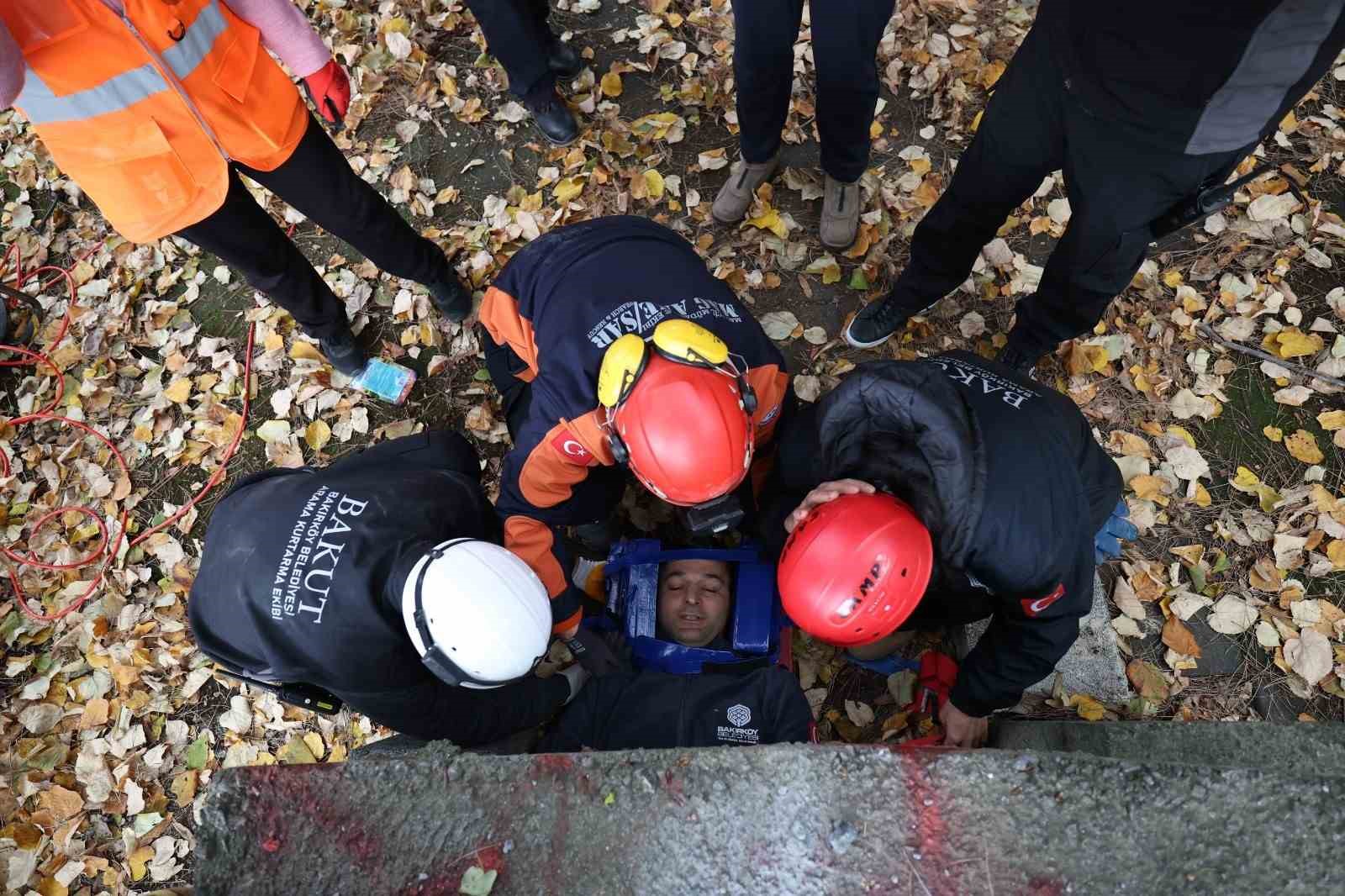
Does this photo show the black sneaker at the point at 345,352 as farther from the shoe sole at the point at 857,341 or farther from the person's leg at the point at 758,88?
the shoe sole at the point at 857,341

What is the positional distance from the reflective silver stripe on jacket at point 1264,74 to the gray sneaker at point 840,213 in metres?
2.02

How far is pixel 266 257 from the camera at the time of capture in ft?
11.7

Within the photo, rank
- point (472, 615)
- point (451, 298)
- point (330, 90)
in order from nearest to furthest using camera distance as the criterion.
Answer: point (472, 615), point (330, 90), point (451, 298)

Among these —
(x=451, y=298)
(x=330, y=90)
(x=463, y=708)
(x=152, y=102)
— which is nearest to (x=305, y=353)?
(x=451, y=298)

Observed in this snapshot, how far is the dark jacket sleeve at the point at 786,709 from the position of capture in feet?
10.9

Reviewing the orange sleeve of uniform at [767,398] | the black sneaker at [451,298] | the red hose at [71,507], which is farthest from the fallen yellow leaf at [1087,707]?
the red hose at [71,507]

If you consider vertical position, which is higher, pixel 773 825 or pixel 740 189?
pixel 773 825

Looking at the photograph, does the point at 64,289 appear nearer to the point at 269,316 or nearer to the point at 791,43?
the point at 269,316

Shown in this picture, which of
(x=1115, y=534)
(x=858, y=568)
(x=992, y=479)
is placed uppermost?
(x=992, y=479)

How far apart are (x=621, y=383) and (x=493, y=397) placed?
78.4 inches

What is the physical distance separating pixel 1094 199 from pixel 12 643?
578 centimetres

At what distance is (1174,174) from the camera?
2.62 metres

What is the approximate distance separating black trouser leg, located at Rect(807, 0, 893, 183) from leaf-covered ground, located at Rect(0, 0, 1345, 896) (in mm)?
729

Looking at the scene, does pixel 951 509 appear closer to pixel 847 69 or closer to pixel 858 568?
pixel 858 568
